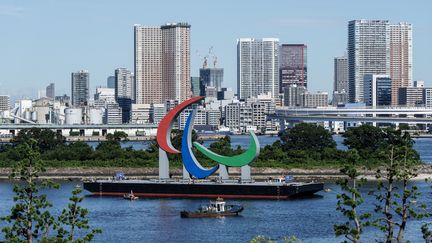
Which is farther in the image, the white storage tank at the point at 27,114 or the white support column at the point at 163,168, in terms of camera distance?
the white storage tank at the point at 27,114

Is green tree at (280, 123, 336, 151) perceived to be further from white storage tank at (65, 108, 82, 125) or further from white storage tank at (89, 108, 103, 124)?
white storage tank at (89, 108, 103, 124)

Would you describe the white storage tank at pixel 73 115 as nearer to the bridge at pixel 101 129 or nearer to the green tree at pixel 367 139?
the bridge at pixel 101 129

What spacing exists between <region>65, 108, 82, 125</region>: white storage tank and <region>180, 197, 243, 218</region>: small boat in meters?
137

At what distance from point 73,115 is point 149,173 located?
119465 millimetres

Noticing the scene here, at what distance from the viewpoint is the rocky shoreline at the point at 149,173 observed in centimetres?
5928

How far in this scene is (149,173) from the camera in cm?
6081

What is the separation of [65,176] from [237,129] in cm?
11353

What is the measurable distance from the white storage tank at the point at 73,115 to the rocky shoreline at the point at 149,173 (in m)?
115

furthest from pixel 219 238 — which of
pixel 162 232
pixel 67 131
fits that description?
pixel 67 131

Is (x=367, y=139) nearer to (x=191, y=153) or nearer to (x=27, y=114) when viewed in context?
(x=191, y=153)

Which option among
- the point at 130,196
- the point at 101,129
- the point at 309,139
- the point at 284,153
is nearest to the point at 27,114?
the point at 101,129

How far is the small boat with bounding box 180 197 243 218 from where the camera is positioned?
40.6 m

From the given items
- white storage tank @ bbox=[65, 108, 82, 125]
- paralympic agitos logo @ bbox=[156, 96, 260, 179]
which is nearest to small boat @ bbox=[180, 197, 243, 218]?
paralympic agitos logo @ bbox=[156, 96, 260, 179]

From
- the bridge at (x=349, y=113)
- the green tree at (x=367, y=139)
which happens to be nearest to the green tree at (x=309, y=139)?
the green tree at (x=367, y=139)
